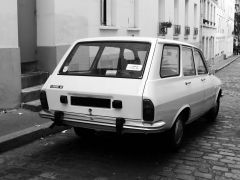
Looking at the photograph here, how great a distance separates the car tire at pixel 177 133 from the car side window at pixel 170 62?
2.31 ft

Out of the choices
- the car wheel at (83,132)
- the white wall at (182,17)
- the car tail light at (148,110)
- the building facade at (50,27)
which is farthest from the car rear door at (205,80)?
the white wall at (182,17)

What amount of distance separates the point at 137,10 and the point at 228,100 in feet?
17.1

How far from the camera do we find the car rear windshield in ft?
18.1

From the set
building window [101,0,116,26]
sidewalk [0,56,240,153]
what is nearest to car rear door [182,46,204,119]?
sidewalk [0,56,240,153]

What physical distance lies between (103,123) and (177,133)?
4.36ft

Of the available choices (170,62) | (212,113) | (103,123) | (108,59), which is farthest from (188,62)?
(103,123)

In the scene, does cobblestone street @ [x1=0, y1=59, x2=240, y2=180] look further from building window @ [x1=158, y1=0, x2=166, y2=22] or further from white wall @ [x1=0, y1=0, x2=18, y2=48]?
building window @ [x1=158, y1=0, x2=166, y2=22]

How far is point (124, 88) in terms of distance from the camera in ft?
17.0

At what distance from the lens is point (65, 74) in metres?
5.88

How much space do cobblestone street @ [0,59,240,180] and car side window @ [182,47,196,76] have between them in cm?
115

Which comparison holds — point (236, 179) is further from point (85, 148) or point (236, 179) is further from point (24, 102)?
point (24, 102)

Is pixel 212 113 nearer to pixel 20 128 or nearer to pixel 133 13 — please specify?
pixel 20 128

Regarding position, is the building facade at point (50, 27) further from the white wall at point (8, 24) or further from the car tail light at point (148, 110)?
the car tail light at point (148, 110)

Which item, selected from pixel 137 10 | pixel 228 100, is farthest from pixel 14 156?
pixel 137 10
